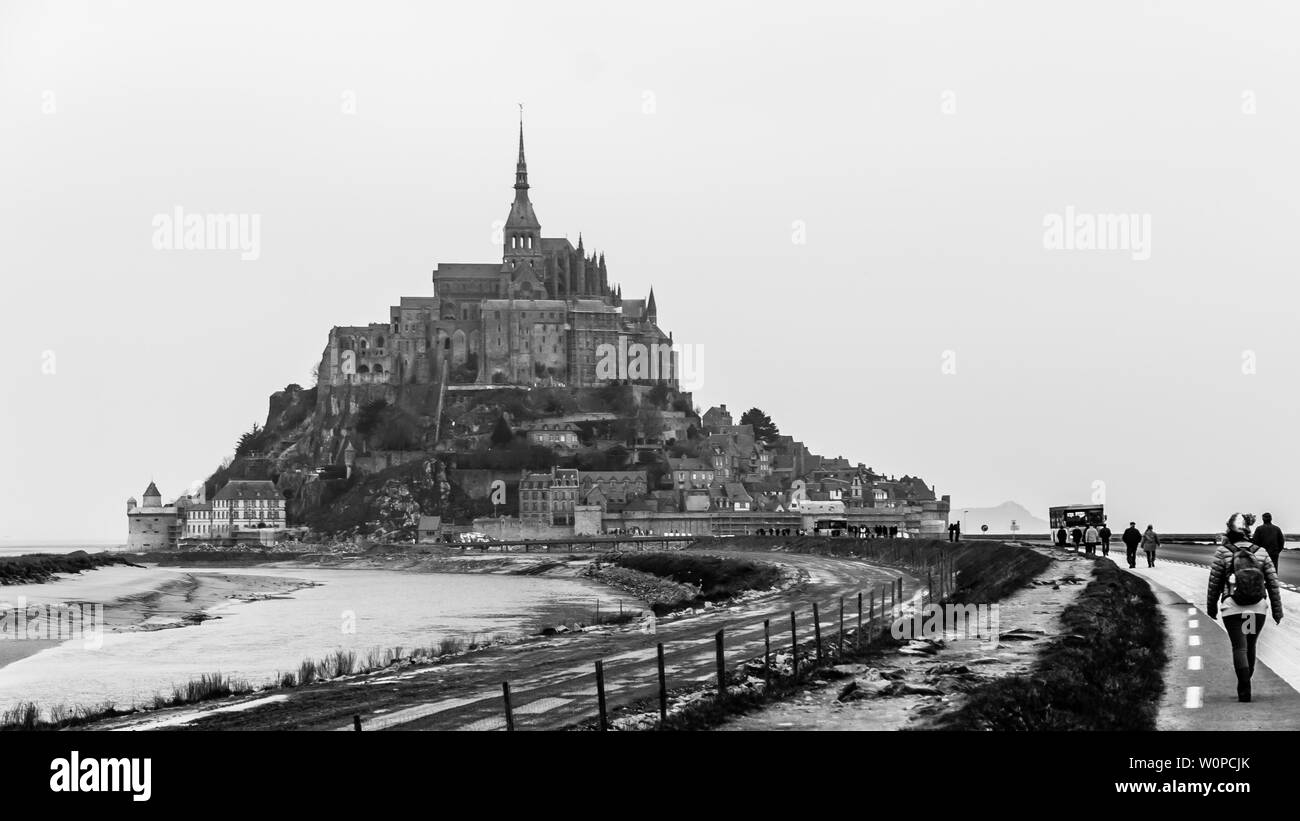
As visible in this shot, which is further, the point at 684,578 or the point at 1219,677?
the point at 684,578

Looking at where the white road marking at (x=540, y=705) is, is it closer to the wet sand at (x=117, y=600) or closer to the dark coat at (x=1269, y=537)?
Answer: the dark coat at (x=1269, y=537)

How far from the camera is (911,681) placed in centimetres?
2366

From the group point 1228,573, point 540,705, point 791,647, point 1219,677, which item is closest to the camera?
point 1228,573

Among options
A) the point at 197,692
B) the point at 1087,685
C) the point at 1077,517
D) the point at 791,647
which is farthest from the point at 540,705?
the point at 1077,517

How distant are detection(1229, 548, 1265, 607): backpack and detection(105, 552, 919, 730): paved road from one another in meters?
8.99

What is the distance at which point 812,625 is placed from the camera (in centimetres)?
4044

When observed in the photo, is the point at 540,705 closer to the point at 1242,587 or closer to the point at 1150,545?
the point at 1242,587

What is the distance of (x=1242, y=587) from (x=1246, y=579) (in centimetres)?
11

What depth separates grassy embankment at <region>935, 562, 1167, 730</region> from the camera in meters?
17.4

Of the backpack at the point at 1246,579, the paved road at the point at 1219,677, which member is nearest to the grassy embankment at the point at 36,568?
the paved road at the point at 1219,677
